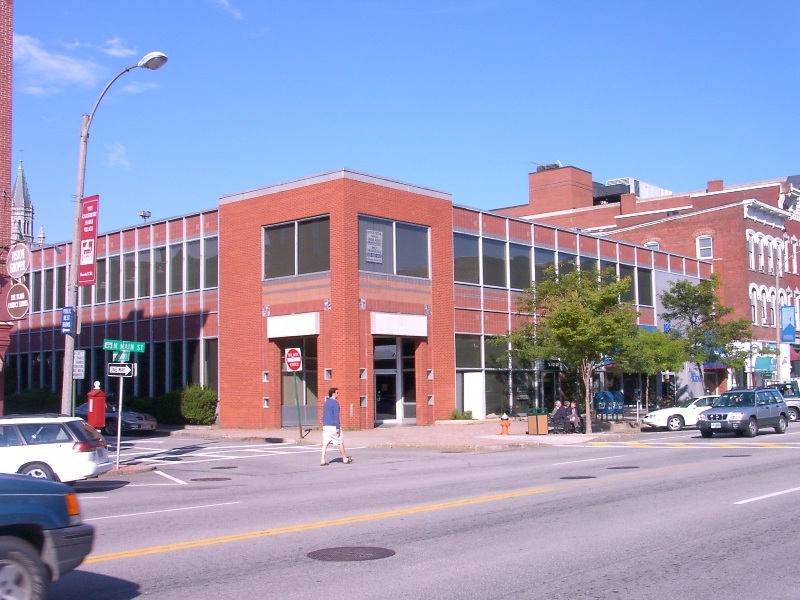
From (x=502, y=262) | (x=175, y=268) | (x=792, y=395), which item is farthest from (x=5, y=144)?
(x=792, y=395)

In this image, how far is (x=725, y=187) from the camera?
6906 cm

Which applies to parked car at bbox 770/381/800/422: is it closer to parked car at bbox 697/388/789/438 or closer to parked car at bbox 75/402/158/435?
parked car at bbox 697/388/789/438

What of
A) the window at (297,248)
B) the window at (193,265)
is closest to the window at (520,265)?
the window at (297,248)

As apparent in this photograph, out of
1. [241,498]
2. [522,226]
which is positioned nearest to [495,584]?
[241,498]

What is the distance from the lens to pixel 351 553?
922cm

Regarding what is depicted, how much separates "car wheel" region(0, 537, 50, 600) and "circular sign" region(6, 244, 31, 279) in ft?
56.5

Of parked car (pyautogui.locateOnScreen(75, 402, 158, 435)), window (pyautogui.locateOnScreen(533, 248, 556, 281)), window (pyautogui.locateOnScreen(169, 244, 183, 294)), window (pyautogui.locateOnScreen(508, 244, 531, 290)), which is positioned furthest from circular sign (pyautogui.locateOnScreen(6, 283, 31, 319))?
window (pyautogui.locateOnScreen(533, 248, 556, 281))

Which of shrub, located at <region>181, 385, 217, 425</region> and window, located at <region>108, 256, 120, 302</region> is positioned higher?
window, located at <region>108, 256, 120, 302</region>

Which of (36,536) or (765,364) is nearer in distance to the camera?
(36,536)

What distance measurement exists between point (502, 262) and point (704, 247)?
25.0 metres

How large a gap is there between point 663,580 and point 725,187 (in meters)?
66.7

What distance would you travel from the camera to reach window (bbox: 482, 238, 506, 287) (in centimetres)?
3944

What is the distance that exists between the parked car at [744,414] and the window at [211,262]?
21.5m

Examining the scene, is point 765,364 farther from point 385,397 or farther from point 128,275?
point 128,275
